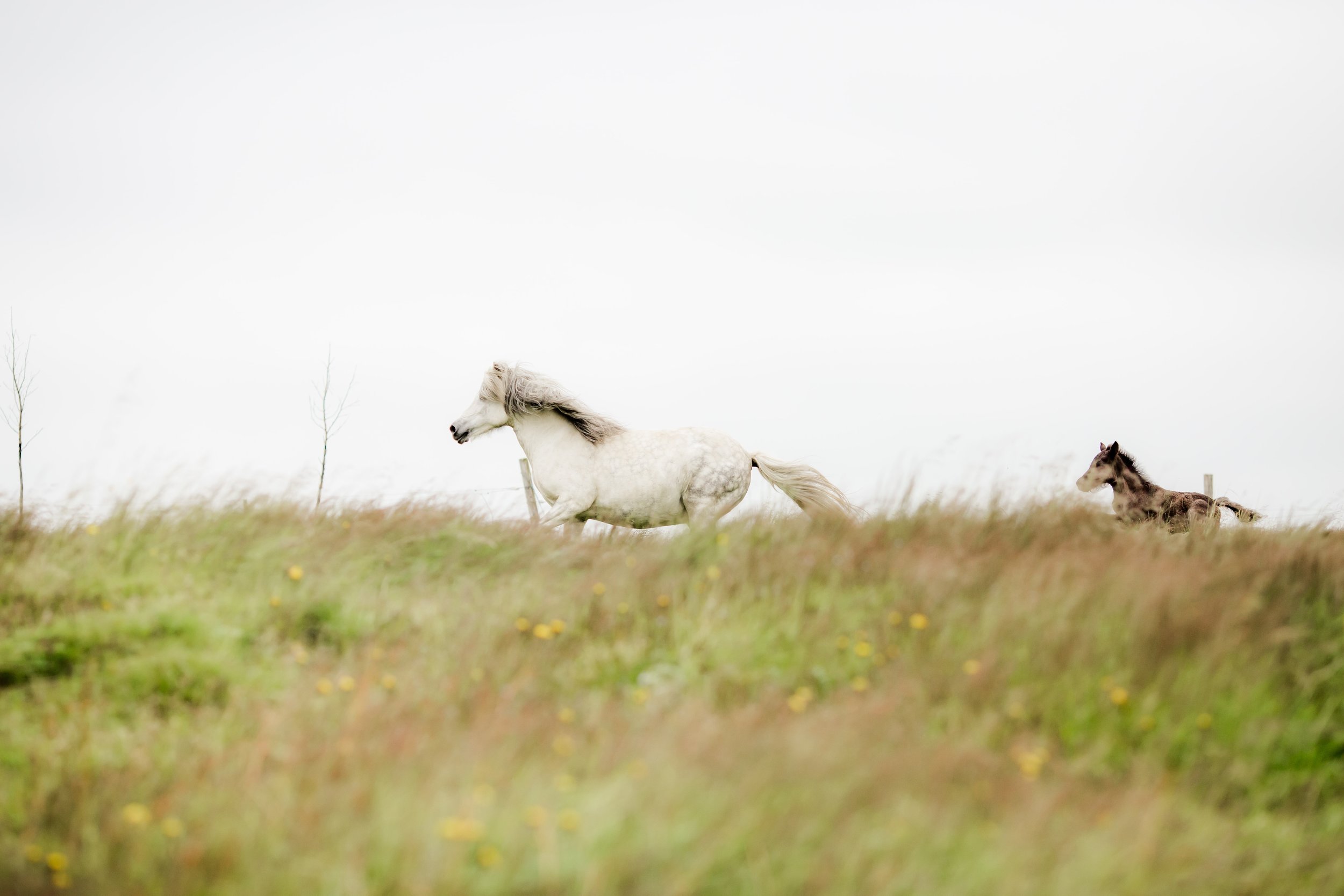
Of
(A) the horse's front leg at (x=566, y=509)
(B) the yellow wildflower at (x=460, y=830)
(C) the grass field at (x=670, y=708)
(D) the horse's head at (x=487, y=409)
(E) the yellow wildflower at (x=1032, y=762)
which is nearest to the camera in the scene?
(B) the yellow wildflower at (x=460, y=830)

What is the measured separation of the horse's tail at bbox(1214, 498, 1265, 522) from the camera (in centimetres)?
1260

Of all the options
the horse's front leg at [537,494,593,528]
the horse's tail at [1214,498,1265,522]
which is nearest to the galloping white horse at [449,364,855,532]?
the horse's front leg at [537,494,593,528]

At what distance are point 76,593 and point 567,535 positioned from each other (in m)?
3.58

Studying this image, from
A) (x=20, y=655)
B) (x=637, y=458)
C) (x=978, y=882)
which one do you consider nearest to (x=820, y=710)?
(x=978, y=882)

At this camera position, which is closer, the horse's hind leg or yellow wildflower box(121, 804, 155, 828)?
yellow wildflower box(121, 804, 155, 828)

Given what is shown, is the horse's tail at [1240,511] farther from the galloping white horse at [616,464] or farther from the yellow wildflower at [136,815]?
the yellow wildflower at [136,815]

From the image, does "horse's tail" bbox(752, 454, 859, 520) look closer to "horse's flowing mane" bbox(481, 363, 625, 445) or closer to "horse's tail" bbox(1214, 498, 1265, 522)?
"horse's flowing mane" bbox(481, 363, 625, 445)

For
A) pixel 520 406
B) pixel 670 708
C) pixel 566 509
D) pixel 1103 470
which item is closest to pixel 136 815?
pixel 670 708

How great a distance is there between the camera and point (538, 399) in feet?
34.6

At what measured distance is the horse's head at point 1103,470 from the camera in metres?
13.0

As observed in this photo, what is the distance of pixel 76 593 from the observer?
6012mm

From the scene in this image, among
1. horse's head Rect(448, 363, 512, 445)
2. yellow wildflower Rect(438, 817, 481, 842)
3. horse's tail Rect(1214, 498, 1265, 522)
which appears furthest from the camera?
horse's tail Rect(1214, 498, 1265, 522)

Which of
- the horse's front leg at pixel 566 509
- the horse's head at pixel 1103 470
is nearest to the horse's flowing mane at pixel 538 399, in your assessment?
the horse's front leg at pixel 566 509

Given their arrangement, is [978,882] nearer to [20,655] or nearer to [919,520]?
[919,520]
